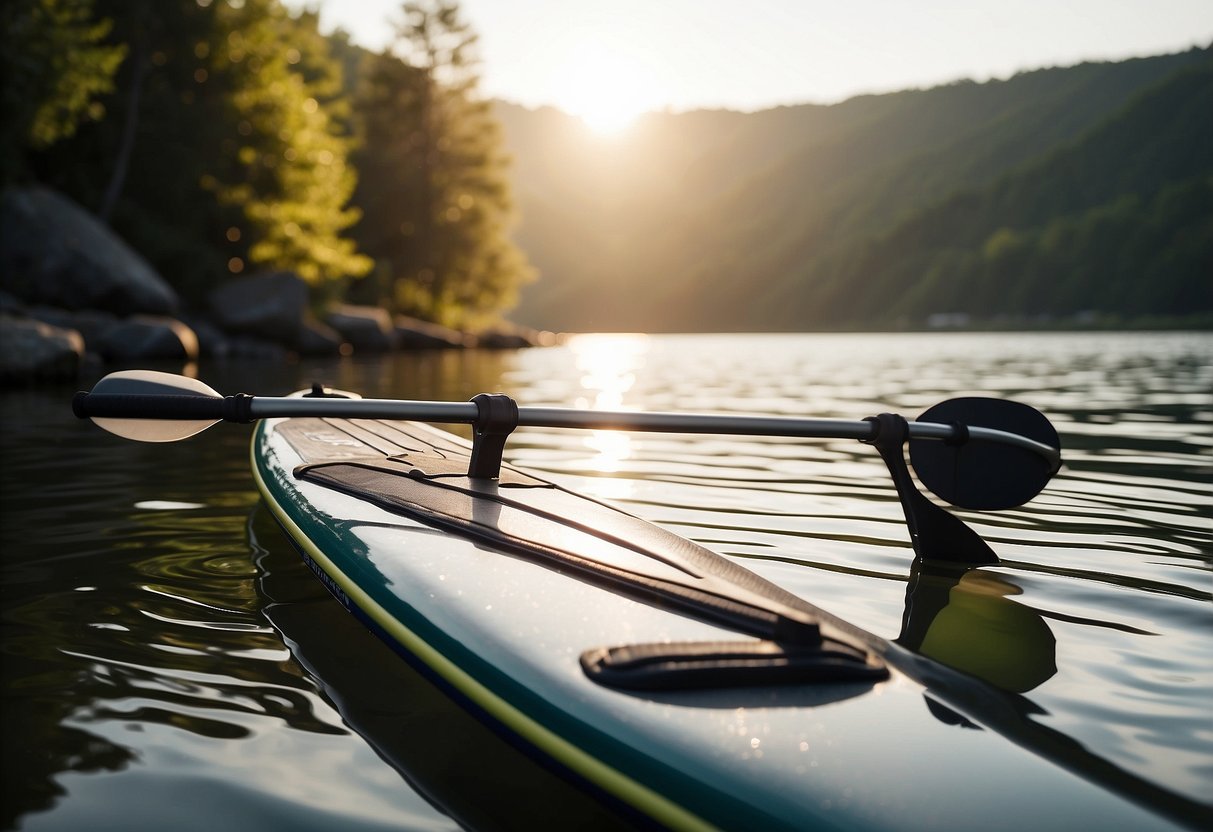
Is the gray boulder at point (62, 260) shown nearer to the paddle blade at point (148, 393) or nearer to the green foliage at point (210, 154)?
the green foliage at point (210, 154)

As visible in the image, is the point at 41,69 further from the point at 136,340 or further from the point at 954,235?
the point at 954,235

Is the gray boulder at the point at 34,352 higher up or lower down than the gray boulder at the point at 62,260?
lower down

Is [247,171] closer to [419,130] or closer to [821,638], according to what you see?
[419,130]

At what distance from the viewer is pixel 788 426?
3.66 metres

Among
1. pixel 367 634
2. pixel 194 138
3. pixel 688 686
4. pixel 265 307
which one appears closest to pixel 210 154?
pixel 194 138

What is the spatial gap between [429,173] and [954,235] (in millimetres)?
91082

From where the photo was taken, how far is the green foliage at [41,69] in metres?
17.1

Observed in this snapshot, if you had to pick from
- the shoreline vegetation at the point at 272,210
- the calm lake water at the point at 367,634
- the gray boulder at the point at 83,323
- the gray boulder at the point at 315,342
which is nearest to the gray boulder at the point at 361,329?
the shoreline vegetation at the point at 272,210

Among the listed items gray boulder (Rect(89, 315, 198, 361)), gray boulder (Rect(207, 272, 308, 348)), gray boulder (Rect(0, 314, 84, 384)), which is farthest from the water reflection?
gray boulder (Rect(207, 272, 308, 348))

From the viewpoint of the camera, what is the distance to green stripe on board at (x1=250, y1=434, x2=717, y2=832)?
5.62 ft

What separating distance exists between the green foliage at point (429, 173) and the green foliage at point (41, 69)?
18127 millimetres

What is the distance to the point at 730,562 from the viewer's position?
2.81m

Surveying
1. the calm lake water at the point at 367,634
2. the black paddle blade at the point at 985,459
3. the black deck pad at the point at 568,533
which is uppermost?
the black paddle blade at the point at 985,459

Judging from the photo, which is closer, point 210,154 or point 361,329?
point 210,154
